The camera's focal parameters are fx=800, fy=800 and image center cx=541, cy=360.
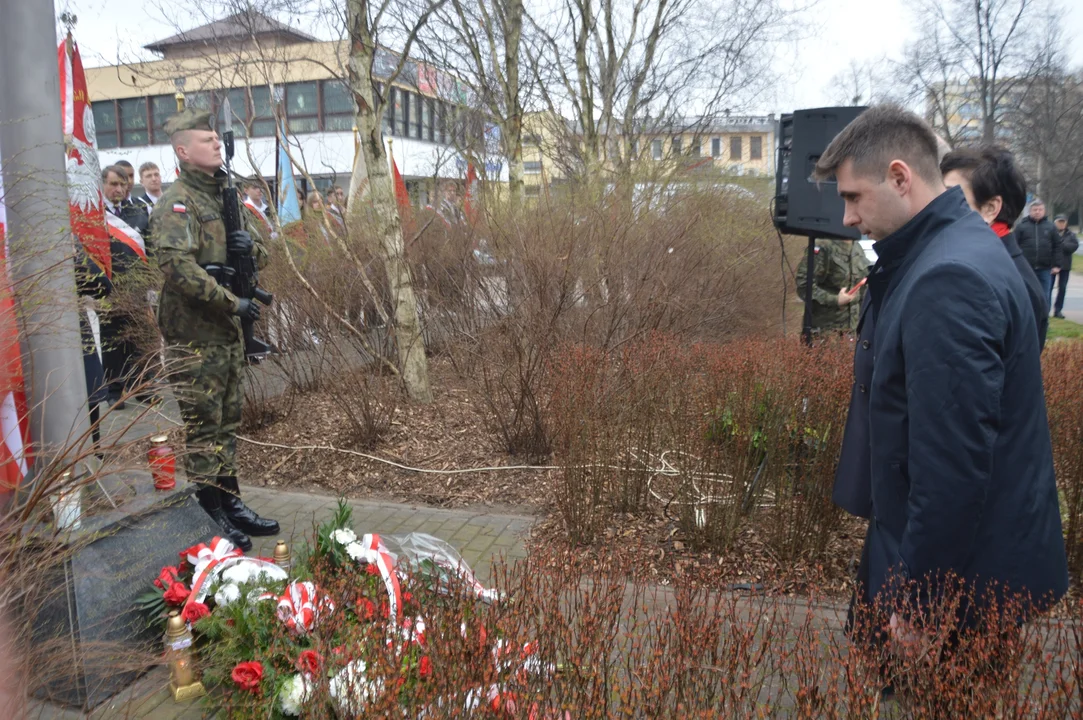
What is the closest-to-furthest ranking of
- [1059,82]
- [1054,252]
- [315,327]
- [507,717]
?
[507,717]
[315,327]
[1054,252]
[1059,82]

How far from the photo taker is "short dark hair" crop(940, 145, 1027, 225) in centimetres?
372

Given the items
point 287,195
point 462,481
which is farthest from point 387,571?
point 287,195

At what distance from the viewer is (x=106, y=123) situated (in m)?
30.8

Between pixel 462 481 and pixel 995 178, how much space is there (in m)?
3.91

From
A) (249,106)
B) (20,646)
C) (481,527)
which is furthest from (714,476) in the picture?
(249,106)

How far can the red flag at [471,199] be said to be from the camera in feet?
30.9

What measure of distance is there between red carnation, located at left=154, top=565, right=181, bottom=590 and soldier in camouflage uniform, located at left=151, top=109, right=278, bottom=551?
2.98 feet

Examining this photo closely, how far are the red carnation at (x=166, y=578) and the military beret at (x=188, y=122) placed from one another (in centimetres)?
246

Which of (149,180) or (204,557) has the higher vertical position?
(149,180)

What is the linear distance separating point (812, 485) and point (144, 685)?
310 centimetres

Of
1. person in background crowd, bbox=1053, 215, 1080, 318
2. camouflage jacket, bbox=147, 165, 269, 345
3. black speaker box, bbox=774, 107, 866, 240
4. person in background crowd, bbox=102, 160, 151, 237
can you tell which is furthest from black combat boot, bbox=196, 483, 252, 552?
person in background crowd, bbox=1053, 215, 1080, 318

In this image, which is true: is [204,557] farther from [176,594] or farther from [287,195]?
[287,195]

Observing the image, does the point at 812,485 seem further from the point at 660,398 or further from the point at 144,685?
the point at 144,685

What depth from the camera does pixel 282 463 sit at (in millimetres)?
6387
